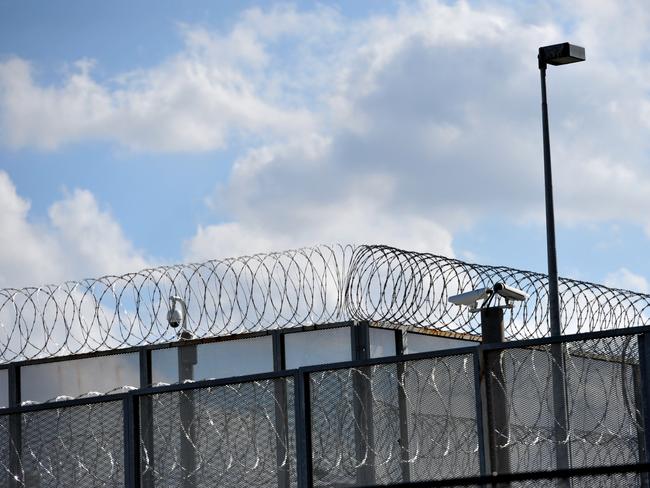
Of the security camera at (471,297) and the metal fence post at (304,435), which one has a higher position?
the security camera at (471,297)

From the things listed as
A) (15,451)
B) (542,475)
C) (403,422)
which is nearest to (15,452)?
(15,451)

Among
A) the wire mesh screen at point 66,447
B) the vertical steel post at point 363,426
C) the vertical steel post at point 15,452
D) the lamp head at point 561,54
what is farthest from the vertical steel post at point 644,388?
the lamp head at point 561,54

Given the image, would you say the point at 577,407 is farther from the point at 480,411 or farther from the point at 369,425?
the point at 369,425

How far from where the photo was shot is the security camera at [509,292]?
14297 millimetres

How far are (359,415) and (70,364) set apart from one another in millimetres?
9935

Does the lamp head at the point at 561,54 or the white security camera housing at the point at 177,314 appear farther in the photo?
the white security camera housing at the point at 177,314

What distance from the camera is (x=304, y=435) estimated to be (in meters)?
10.1

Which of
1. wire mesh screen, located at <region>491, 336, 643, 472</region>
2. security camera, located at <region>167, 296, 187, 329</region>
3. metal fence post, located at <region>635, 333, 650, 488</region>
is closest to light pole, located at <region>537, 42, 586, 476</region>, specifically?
security camera, located at <region>167, 296, 187, 329</region>

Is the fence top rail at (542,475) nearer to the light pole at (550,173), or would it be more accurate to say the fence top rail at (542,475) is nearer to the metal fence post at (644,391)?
the metal fence post at (644,391)

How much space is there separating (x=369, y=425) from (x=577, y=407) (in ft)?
5.47

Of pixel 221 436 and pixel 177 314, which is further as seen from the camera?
pixel 177 314

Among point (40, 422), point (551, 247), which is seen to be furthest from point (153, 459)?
point (551, 247)

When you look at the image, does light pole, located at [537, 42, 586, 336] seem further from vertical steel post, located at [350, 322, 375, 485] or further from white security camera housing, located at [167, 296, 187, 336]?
vertical steel post, located at [350, 322, 375, 485]

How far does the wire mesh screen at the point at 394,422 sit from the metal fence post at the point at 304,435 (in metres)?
0.05
